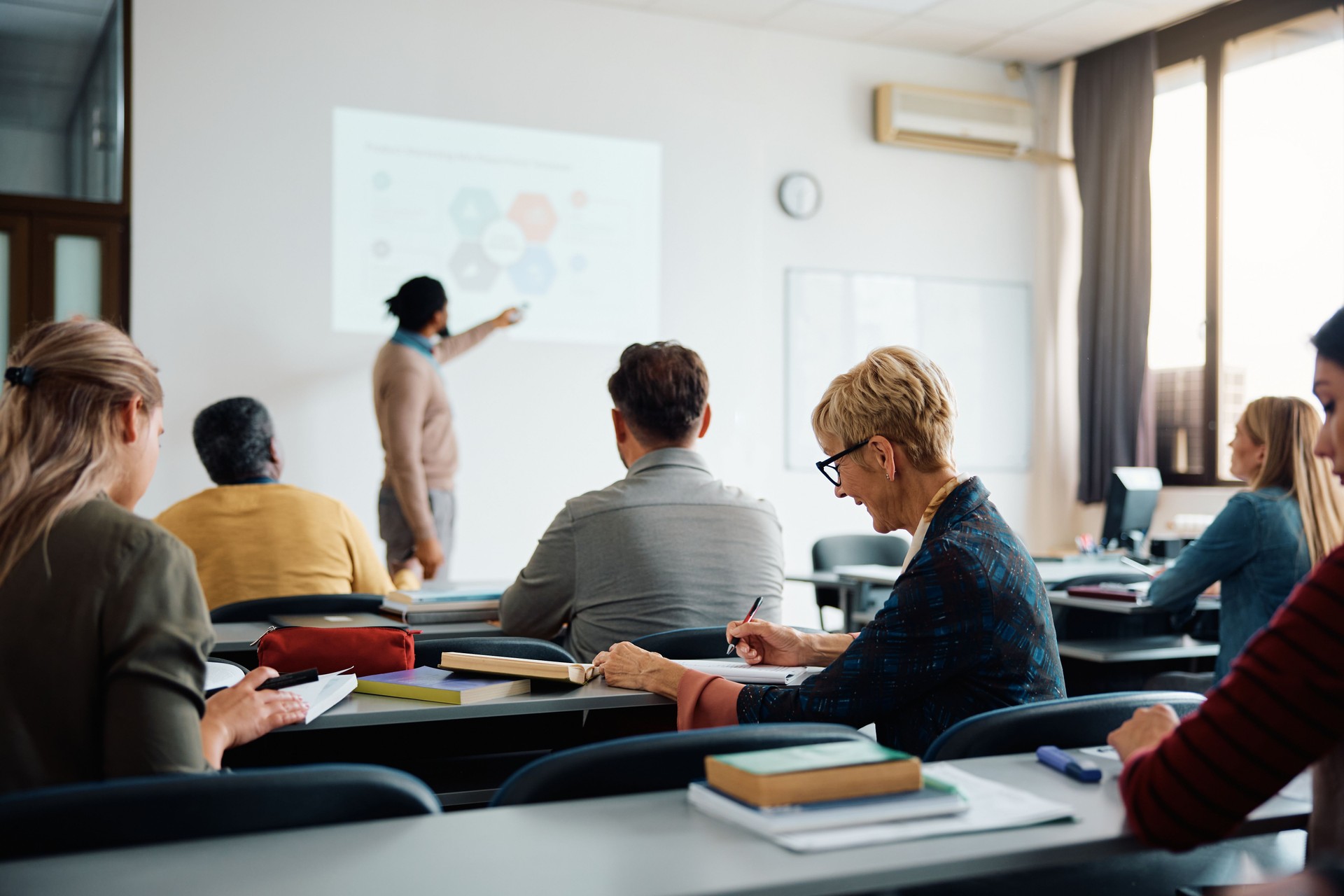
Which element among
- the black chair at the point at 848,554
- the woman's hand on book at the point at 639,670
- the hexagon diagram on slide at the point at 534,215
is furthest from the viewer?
the hexagon diagram on slide at the point at 534,215

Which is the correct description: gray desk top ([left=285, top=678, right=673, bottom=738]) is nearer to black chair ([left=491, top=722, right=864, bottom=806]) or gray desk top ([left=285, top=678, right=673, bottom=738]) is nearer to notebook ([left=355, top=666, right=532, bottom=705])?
notebook ([left=355, top=666, right=532, bottom=705])

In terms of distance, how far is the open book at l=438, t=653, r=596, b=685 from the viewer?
1908mm

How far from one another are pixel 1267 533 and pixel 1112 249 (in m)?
3.48

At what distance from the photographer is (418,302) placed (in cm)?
472

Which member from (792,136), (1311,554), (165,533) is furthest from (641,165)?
(165,533)

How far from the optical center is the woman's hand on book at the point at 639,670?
192 centimetres

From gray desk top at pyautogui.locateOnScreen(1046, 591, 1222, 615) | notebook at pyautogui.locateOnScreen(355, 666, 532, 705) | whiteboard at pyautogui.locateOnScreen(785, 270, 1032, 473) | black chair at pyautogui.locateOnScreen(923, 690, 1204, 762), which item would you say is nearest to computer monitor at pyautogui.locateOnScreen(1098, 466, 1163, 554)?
gray desk top at pyautogui.locateOnScreen(1046, 591, 1222, 615)

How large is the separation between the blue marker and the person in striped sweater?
0.52 ft

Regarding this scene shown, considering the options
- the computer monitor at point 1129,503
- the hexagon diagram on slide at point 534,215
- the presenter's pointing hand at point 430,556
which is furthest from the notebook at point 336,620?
the computer monitor at point 1129,503

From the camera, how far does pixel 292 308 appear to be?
5227 mm

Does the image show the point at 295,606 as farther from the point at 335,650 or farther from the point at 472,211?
the point at 472,211

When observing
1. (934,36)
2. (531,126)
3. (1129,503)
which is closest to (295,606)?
(531,126)

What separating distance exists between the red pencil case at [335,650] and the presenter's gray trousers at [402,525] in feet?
9.08

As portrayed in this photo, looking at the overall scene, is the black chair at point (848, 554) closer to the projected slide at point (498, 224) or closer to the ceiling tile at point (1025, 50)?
the projected slide at point (498, 224)
